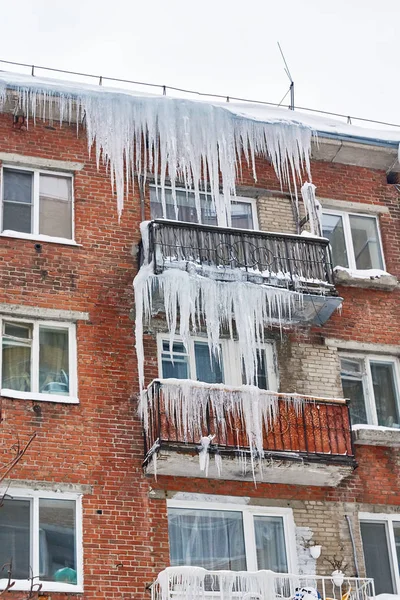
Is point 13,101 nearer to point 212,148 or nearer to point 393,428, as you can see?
point 212,148

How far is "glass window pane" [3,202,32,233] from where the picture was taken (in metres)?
18.7

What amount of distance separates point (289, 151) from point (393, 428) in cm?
560

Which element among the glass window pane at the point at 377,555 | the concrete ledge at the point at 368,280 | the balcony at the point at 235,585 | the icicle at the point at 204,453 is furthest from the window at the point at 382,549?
the concrete ledge at the point at 368,280

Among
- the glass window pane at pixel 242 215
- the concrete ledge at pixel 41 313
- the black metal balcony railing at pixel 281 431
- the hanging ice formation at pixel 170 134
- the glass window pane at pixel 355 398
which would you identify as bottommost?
the black metal balcony railing at pixel 281 431

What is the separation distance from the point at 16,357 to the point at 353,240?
23.3 feet

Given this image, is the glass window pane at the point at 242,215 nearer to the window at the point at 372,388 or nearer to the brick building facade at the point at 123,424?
the brick building facade at the point at 123,424

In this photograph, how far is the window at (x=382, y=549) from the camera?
57.6ft

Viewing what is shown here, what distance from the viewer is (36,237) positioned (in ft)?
60.7

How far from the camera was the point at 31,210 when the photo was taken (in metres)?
19.0

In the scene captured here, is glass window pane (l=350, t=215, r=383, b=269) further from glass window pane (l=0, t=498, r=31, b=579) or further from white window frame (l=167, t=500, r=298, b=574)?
glass window pane (l=0, t=498, r=31, b=579)

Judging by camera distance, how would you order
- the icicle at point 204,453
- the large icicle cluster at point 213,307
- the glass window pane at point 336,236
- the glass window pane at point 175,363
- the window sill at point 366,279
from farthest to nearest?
1. the glass window pane at point 336,236
2. the window sill at point 366,279
3. the glass window pane at point 175,363
4. the large icicle cluster at point 213,307
5. the icicle at point 204,453

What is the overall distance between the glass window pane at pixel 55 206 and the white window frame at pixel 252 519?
202 inches

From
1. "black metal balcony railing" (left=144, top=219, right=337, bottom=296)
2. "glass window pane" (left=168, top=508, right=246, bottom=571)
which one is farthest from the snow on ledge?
"glass window pane" (left=168, top=508, right=246, bottom=571)

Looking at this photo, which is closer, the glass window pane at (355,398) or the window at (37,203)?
the window at (37,203)
